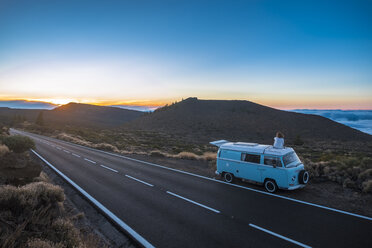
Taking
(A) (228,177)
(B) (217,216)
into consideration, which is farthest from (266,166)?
(B) (217,216)

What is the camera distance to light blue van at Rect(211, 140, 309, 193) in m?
9.76

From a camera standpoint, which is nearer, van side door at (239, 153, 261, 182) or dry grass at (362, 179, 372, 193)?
dry grass at (362, 179, 372, 193)

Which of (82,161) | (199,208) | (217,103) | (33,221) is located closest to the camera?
(33,221)

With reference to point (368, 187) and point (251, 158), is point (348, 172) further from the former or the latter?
point (251, 158)

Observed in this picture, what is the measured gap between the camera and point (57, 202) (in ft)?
25.3

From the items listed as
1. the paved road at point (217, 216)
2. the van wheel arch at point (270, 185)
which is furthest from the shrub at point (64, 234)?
the van wheel arch at point (270, 185)

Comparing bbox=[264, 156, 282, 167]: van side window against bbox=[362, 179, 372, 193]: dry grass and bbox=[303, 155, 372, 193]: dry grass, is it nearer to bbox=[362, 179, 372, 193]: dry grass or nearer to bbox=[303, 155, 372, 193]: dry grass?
bbox=[303, 155, 372, 193]: dry grass

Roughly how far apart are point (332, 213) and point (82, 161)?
57.3 ft

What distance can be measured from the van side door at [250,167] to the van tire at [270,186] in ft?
1.24

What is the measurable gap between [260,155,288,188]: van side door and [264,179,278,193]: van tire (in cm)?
20

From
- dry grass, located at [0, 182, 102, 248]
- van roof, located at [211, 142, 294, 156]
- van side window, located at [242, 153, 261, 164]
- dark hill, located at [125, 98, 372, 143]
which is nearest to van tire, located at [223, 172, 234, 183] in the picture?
van side window, located at [242, 153, 261, 164]

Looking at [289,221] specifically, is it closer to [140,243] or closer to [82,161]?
[140,243]

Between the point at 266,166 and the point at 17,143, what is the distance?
1992cm

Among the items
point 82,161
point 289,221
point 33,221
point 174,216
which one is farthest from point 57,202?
point 82,161
